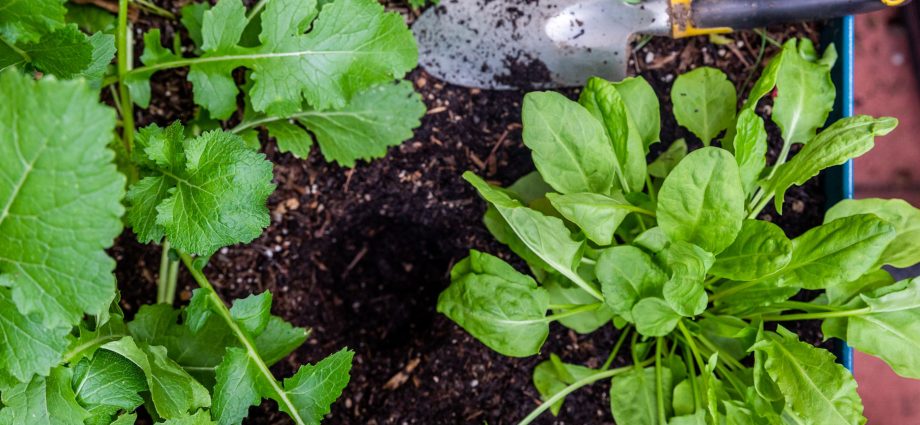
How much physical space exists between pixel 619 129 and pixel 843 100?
42cm

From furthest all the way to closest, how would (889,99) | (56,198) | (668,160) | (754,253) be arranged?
1. (889,99)
2. (668,160)
3. (754,253)
4. (56,198)

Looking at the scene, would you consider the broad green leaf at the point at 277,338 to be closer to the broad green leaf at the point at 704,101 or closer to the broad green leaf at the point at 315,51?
the broad green leaf at the point at 315,51

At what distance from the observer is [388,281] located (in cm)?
130

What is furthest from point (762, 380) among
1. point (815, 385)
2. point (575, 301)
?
point (575, 301)

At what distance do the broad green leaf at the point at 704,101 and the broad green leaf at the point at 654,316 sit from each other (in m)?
0.30

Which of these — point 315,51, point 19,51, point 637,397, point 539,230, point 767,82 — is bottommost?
point 637,397

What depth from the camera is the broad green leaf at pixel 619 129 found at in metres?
1.05

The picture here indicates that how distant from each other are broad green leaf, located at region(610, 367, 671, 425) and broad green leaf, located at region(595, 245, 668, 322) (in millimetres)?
182

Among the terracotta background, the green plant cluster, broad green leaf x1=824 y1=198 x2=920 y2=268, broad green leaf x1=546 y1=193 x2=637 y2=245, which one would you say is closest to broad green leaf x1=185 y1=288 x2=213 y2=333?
the green plant cluster

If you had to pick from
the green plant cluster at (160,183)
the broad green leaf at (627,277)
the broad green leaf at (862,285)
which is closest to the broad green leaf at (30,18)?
the green plant cluster at (160,183)

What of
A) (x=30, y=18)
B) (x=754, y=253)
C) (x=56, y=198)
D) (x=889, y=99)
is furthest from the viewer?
(x=889, y=99)

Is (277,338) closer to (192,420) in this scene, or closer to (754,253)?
(192,420)

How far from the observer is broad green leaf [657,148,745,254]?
938mm

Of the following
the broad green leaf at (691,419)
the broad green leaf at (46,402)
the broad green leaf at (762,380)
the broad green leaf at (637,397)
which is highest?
the broad green leaf at (46,402)
